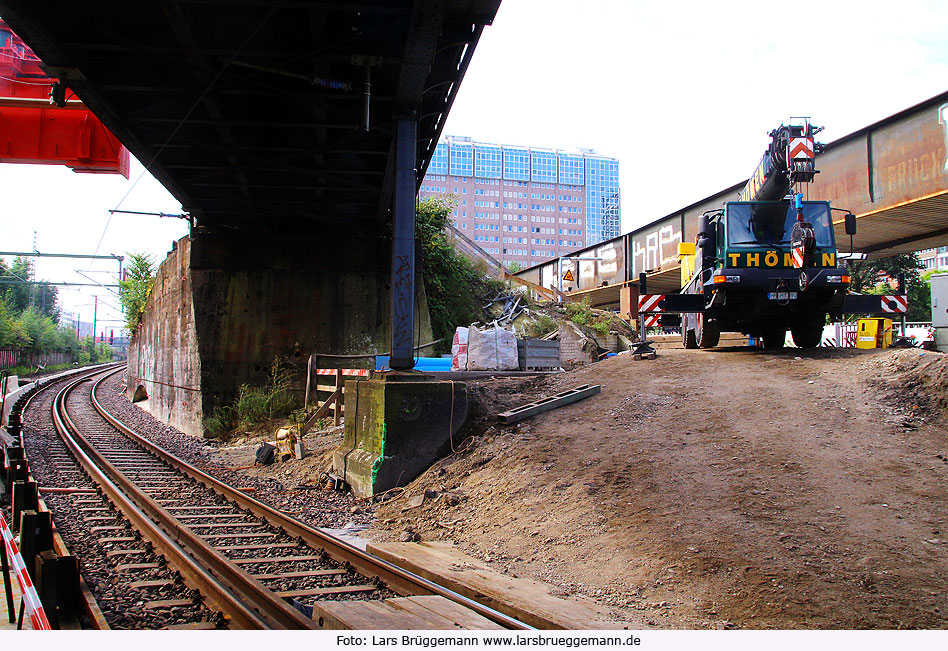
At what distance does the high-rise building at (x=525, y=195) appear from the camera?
153 metres

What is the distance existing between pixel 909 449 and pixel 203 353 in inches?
612

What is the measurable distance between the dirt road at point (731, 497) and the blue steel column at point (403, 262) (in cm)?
184

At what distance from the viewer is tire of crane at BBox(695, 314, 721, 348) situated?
12.4 meters

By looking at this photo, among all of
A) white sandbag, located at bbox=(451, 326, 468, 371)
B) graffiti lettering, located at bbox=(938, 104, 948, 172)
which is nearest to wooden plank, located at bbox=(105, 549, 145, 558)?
white sandbag, located at bbox=(451, 326, 468, 371)

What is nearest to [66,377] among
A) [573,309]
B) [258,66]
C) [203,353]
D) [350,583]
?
[203,353]

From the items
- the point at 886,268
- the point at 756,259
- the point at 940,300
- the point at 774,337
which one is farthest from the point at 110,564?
the point at 886,268

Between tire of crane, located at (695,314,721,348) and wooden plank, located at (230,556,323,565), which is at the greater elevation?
tire of crane, located at (695,314,721,348)

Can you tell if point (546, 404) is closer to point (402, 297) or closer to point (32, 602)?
point (402, 297)

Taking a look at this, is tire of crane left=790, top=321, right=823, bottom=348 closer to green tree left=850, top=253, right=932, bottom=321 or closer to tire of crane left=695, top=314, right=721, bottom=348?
tire of crane left=695, top=314, right=721, bottom=348

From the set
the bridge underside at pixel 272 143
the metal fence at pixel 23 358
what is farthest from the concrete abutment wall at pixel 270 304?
the metal fence at pixel 23 358

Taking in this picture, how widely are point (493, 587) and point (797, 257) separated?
27.9 ft

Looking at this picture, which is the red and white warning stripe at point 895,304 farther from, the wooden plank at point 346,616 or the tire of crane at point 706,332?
the wooden plank at point 346,616

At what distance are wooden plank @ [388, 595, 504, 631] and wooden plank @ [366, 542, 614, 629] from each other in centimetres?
26
